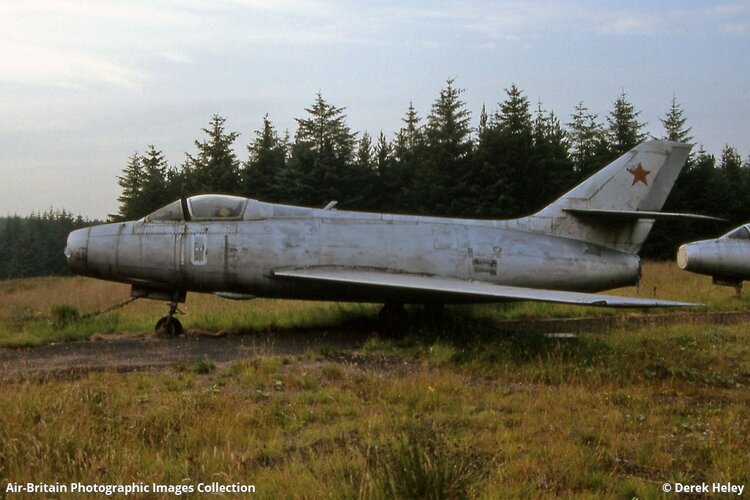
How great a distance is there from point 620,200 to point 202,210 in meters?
8.13

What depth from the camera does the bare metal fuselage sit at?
11070mm

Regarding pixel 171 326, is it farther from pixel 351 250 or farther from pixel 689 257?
pixel 689 257

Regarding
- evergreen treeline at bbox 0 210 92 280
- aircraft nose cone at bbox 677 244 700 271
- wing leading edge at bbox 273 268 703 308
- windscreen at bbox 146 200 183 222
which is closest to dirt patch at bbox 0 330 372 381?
wing leading edge at bbox 273 268 703 308

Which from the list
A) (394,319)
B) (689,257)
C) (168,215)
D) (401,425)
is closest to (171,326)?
(168,215)

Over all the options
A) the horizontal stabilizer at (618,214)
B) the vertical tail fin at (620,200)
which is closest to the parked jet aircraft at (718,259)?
the vertical tail fin at (620,200)

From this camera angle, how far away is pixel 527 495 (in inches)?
162

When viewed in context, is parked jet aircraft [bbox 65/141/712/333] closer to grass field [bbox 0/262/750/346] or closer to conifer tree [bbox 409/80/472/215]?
grass field [bbox 0/262/750/346]

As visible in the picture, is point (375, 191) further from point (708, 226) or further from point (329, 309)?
point (329, 309)

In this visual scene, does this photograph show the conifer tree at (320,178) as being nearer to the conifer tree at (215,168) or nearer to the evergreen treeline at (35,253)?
the conifer tree at (215,168)

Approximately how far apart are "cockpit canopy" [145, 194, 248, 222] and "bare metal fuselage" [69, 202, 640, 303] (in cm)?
13

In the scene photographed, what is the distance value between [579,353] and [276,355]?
173 inches

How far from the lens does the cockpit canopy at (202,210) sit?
11383 millimetres

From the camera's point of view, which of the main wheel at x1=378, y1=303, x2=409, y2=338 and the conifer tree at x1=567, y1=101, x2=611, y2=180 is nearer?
the main wheel at x1=378, y1=303, x2=409, y2=338

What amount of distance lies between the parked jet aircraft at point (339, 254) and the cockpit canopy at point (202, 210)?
0.06ft
